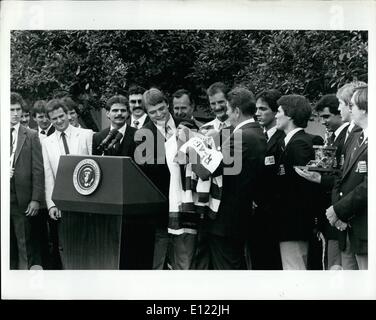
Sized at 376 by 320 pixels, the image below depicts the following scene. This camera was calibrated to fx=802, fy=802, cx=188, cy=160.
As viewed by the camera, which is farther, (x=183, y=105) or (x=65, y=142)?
(x=65, y=142)

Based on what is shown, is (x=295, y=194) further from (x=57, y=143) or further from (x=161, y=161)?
(x=57, y=143)

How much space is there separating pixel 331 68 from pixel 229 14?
970mm

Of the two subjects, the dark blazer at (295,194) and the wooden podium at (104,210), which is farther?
the dark blazer at (295,194)

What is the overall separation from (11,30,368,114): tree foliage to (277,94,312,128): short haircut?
0.21 ft

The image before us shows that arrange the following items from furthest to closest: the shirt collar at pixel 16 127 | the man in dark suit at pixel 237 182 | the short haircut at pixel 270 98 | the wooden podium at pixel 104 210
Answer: the shirt collar at pixel 16 127 < the short haircut at pixel 270 98 < the man in dark suit at pixel 237 182 < the wooden podium at pixel 104 210

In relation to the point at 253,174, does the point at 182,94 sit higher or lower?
higher

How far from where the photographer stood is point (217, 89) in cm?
673

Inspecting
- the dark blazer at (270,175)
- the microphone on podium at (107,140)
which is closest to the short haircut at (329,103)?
the dark blazer at (270,175)

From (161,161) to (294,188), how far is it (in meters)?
1.14

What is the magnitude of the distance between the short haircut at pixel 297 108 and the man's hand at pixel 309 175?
0.38 meters

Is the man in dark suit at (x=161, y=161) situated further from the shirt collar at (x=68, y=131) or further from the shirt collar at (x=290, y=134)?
the shirt collar at (x=290, y=134)

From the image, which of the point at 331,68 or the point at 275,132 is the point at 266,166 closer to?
the point at 275,132

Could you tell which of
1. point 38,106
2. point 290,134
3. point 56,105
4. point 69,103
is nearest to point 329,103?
point 290,134

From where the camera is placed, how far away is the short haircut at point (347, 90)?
6.72 meters
